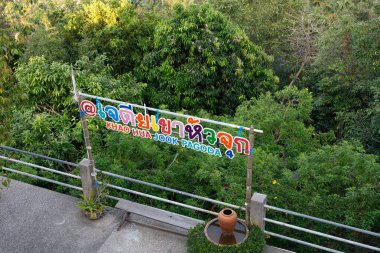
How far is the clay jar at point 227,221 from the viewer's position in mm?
5469

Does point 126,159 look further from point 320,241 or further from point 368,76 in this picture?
point 368,76

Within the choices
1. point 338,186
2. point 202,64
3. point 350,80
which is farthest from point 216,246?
point 350,80

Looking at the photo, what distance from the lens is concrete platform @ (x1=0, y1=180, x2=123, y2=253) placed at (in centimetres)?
606

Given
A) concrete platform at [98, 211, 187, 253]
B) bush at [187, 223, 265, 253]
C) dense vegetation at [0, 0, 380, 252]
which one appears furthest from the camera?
dense vegetation at [0, 0, 380, 252]

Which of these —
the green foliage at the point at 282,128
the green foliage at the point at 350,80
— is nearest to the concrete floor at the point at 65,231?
the green foliage at the point at 282,128

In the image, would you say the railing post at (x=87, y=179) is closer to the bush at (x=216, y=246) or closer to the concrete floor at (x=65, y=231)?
the concrete floor at (x=65, y=231)

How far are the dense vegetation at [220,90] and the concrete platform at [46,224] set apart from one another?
3.11 feet

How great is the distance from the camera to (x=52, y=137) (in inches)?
365

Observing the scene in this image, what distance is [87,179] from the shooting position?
21.4 ft

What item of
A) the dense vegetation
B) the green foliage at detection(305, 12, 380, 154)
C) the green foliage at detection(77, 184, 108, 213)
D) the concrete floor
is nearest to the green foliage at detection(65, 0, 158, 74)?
the dense vegetation

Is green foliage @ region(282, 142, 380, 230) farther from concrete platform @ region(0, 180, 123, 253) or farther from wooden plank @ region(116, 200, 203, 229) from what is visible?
concrete platform @ region(0, 180, 123, 253)

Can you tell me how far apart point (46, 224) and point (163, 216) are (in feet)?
5.94

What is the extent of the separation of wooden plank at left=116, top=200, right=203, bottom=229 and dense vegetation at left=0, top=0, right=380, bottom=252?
87 centimetres

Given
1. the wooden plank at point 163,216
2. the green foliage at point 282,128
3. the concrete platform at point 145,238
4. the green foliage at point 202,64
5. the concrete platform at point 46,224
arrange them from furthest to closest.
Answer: the green foliage at point 202,64
the green foliage at point 282,128
the wooden plank at point 163,216
the concrete platform at point 46,224
the concrete platform at point 145,238
